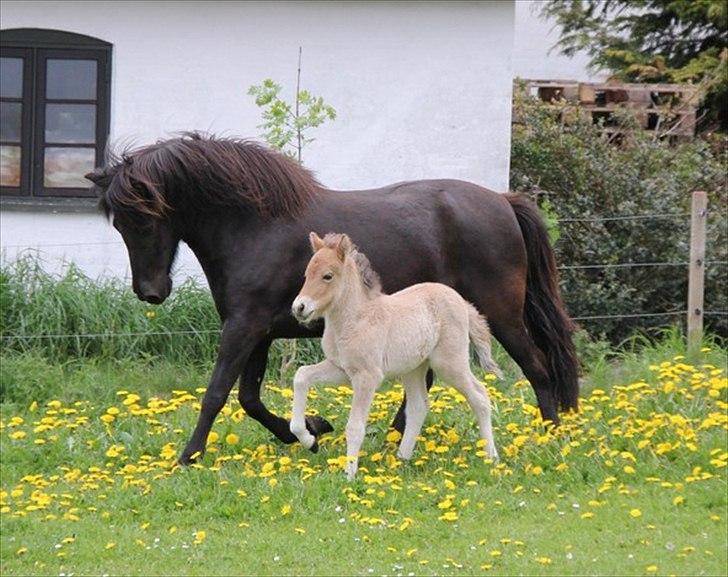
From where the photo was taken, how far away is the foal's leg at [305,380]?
8094 millimetres

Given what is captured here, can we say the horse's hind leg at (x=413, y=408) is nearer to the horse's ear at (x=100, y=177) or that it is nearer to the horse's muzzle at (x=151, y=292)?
the horse's muzzle at (x=151, y=292)

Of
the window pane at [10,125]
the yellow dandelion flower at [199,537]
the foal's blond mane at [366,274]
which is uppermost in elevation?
the window pane at [10,125]

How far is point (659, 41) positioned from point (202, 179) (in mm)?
12162

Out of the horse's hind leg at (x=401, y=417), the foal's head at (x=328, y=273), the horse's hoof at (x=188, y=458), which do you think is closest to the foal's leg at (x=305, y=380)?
the foal's head at (x=328, y=273)

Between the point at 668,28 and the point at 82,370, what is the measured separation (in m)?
10.8

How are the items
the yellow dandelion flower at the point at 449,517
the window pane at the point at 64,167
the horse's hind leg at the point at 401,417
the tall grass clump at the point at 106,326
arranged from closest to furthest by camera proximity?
the yellow dandelion flower at the point at 449,517 → the horse's hind leg at the point at 401,417 → the tall grass clump at the point at 106,326 → the window pane at the point at 64,167

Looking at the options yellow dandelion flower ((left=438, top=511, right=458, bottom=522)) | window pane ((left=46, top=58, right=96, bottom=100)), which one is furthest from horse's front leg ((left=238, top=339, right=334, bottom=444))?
window pane ((left=46, top=58, right=96, bottom=100))

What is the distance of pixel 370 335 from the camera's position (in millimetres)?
8055

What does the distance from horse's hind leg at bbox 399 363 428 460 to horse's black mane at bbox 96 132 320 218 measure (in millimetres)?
1232

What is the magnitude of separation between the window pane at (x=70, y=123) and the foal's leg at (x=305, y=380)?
6286 mm

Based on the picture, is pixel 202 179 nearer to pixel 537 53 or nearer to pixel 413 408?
pixel 413 408

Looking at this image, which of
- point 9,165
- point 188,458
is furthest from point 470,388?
point 9,165

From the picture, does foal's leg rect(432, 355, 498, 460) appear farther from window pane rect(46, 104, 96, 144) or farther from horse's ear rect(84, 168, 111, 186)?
window pane rect(46, 104, 96, 144)

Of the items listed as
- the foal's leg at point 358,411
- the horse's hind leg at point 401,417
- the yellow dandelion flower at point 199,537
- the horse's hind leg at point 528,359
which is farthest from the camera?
the horse's hind leg at point 401,417
